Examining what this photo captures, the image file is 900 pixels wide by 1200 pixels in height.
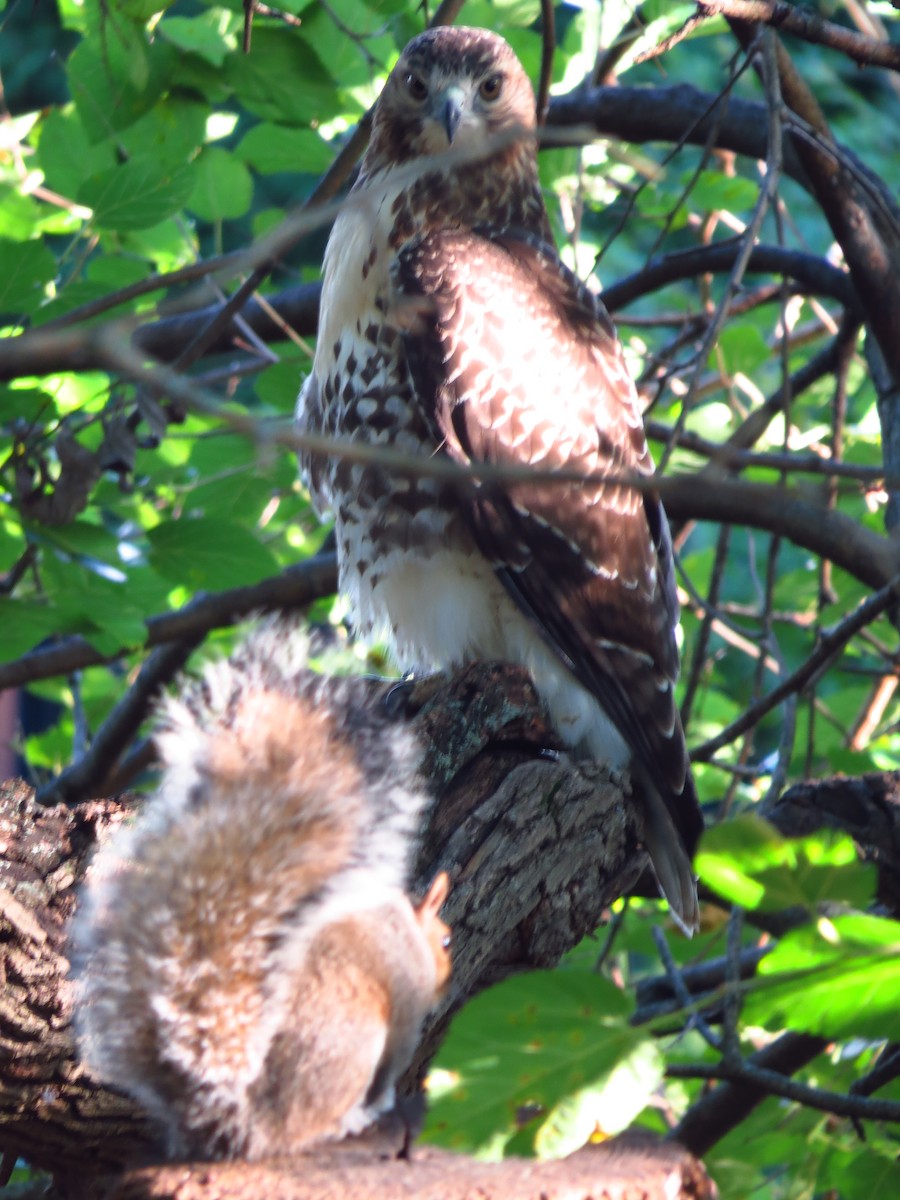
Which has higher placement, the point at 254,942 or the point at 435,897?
the point at 254,942

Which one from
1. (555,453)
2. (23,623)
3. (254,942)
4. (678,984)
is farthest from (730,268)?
(254,942)

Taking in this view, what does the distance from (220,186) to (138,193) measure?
0.85 meters

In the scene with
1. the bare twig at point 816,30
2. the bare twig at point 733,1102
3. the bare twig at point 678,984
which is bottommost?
the bare twig at point 733,1102

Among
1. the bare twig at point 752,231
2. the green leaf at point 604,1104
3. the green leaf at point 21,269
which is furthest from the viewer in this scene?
the green leaf at point 21,269

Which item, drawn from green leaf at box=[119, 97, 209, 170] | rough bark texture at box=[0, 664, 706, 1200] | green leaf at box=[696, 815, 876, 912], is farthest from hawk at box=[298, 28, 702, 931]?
green leaf at box=[696, 815, 876, 912]

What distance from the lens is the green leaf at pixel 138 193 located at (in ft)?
7.86

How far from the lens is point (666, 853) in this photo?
2631mm

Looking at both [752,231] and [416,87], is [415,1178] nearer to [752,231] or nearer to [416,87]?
[752,231]

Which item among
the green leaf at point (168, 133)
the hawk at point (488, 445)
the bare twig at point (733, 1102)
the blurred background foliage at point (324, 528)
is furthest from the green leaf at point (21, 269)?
the bare twig at point (733, 1102)

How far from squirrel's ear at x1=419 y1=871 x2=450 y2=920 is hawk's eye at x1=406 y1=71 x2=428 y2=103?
1.85 m

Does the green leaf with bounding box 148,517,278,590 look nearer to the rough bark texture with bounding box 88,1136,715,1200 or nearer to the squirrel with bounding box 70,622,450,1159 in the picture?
the squirrel with bounding box 70,622,450,1159

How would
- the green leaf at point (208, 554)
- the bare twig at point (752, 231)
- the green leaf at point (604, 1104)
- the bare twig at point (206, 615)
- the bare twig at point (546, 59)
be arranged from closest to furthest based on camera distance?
the green leaf at point (604, 1104) → the bare twig at point (752, 231) → the green leaf at point (208, 554) → the bare twig at point (546, 59) → the bare twig at point (206, 615)

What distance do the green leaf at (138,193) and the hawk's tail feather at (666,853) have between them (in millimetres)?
1425

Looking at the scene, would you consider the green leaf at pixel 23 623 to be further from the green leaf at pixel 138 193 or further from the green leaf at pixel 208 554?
the green leaf at pixel 138 193
